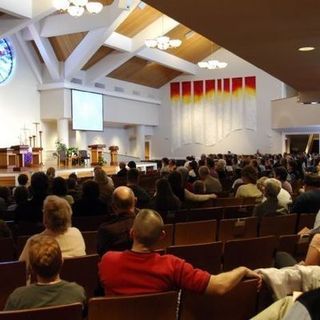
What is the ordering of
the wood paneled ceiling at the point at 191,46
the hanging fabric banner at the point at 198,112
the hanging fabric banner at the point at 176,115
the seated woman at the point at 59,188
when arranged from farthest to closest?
the hanging fabric banner at the point at 176,115 → the hanging fabric banner at the point at 198,112 → the wood paneled ceiling at the point at 191,46 → the seated woman at the point at 59,188

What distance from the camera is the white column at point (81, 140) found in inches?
690

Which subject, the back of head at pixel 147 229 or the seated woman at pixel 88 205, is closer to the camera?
the back of head at pixel 147 229

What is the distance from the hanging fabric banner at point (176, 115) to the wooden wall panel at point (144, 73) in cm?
68

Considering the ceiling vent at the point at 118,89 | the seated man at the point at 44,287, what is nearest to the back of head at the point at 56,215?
the seated man at the point at 44,287

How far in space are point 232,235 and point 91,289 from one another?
6.47 ft

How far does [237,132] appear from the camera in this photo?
22188mm

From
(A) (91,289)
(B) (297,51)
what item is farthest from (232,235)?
(B) (297,51)

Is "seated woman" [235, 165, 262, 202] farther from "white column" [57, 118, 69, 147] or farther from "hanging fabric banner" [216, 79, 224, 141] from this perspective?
"hanging fabric banner" [216, 79, 224, 141]

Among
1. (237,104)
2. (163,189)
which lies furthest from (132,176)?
(237,104)

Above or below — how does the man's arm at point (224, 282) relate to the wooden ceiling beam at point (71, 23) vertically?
below

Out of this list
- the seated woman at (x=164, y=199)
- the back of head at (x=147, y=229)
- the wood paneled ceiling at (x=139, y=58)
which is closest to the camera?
the back of head at (x=147, y=229)

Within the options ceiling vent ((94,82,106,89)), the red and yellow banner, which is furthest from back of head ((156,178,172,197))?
the red and yellow banner

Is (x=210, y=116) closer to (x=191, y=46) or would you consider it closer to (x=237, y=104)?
(x=237, y=104)

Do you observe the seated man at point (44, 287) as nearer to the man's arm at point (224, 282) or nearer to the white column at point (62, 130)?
the man's arm at point (224, 282)
